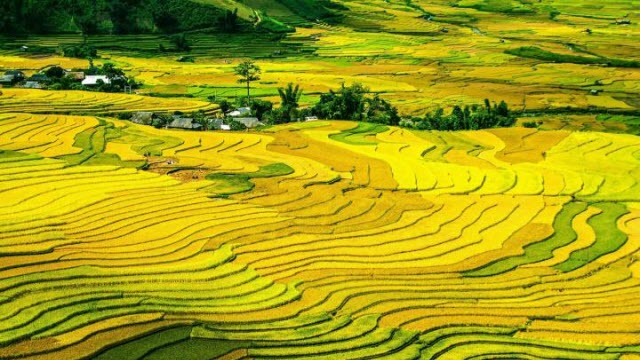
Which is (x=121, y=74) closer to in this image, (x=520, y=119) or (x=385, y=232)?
(x=520, y=119)

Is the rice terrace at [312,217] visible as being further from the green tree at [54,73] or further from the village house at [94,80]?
the village house at [94,80]

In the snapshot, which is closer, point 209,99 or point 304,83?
point 209,99

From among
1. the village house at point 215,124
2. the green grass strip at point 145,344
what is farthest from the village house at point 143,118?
the green grass strip at point 145,344

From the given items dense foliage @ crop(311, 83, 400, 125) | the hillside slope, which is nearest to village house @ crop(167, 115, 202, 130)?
dense foliage @ crop(311, 83, 400, 125)

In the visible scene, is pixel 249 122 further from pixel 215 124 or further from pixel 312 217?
pixel 312 217

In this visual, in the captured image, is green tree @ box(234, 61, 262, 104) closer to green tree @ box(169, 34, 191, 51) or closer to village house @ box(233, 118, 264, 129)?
village house @ box(233, 118, 264, 129)

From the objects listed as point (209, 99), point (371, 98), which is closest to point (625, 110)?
point (371, 98)

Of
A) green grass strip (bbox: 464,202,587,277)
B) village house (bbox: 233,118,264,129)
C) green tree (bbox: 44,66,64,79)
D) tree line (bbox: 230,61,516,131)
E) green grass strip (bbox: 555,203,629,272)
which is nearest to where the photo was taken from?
green grass strip (bbox: 464,202,587,277)
